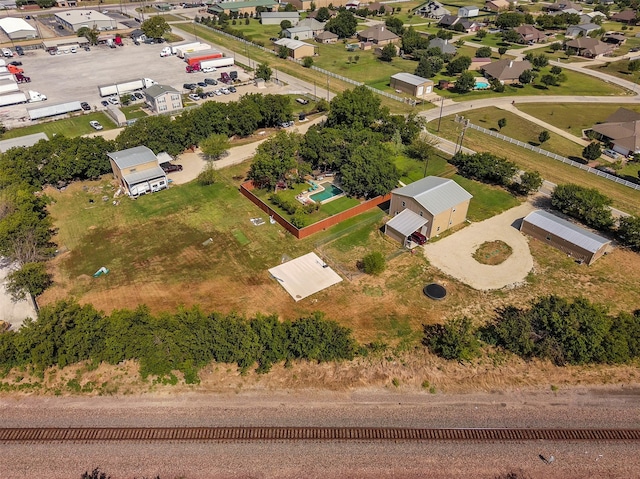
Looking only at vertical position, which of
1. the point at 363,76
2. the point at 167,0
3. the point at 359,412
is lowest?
the point at 359,412

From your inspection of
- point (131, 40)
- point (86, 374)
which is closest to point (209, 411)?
point (86, 374)

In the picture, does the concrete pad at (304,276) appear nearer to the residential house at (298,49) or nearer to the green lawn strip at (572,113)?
the green lawn strip at (572,113)

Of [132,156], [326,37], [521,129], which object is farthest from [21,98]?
[521,129]

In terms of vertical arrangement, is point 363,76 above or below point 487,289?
above

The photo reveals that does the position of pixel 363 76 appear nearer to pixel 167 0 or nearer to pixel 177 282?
pixel 177 282

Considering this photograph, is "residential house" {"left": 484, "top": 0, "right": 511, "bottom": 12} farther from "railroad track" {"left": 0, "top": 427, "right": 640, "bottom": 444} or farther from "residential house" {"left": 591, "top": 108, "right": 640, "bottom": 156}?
"railroad track" {"left": 0, "top": 427, "right": 640, "bottom": 444}

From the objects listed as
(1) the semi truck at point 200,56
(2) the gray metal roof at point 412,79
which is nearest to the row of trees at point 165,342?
(2) the gray metal roof at point 412,79

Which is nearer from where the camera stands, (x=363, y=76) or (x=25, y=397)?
(x=25, y=397)

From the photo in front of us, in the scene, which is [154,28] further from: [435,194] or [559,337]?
[559,337]
